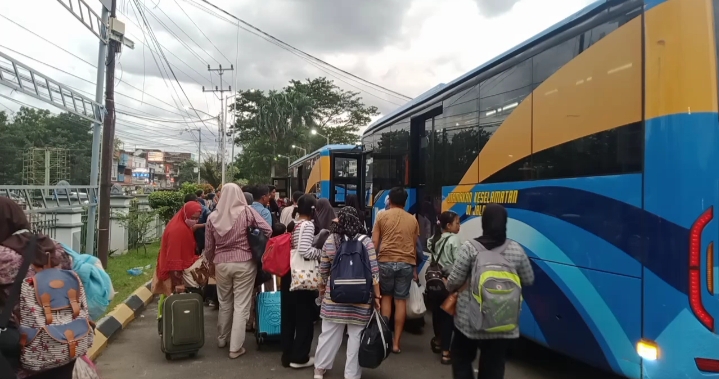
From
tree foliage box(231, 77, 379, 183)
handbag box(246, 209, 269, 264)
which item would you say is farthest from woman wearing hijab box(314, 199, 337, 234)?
tree foliage box(231, 77, 379, 183)

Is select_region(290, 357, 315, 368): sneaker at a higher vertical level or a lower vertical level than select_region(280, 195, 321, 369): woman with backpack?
lower

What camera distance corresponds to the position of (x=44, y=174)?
811cm

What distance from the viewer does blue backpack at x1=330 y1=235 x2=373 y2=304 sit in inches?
173

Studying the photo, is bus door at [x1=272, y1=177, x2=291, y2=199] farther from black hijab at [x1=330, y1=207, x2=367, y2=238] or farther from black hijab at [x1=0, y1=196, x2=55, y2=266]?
black hijab at [x1=0, y1=196, x2=55, y2=266]

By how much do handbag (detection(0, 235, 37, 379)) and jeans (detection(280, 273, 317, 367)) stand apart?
275 cm

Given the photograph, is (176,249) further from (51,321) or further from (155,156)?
(155,156)

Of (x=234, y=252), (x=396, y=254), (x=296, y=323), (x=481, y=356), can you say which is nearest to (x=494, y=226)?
(x=481, y=356)

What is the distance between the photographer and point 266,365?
534cm

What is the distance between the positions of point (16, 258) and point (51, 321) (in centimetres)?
40

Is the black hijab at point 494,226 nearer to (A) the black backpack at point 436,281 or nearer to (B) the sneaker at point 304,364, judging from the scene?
(A) the black backpack at point 436,281

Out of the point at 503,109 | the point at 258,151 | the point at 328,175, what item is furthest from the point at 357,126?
the point at 503,109

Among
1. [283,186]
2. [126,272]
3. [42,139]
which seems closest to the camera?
[42,139]

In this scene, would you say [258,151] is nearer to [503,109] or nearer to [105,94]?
[105,94]

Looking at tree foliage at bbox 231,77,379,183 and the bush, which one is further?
tree foliage at bbox 231,77,379,183
